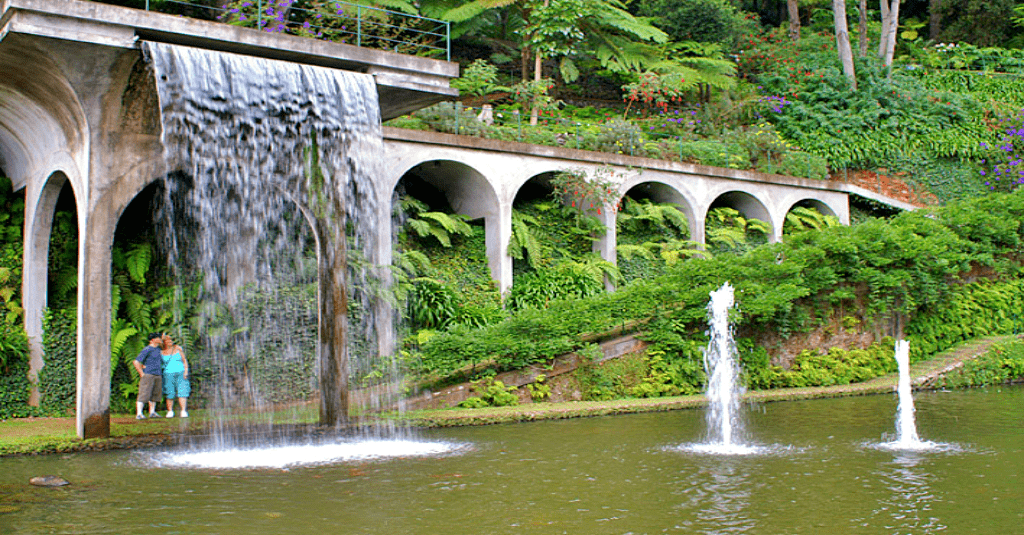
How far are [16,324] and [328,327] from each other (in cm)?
506

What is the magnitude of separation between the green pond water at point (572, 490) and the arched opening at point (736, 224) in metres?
11.1

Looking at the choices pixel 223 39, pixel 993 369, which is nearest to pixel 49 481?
pixel 223 39

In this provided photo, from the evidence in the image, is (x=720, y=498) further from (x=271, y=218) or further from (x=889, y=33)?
(x=889, y=33)

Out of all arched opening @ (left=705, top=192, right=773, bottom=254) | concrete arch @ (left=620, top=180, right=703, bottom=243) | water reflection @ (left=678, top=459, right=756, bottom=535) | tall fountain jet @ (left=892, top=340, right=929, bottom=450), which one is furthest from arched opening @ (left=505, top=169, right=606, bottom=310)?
water reflection @ (left=678, top=459, right=756, bottom=535)

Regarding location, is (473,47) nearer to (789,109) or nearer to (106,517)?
(789,109)

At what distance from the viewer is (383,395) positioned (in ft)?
41.6

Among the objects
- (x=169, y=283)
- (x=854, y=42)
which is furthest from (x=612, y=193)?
(x=854, y=42)

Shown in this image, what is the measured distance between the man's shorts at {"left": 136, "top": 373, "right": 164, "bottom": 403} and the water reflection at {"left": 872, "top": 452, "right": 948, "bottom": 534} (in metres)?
9.39

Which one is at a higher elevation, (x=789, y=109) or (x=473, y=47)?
(x=473, y=47)

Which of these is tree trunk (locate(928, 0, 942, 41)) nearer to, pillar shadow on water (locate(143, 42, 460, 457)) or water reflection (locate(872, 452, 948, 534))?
pillar shadow on water (locate(143, 42, 460, 457))

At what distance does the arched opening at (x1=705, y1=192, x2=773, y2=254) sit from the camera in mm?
20859

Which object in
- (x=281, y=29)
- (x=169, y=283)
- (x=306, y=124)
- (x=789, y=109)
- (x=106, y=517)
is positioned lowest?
(x=106, y=517)

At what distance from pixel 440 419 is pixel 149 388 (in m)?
4.21

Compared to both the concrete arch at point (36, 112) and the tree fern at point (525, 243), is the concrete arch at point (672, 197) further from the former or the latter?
the concrete arch at point (36, 112)
